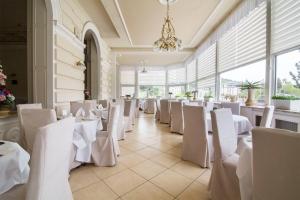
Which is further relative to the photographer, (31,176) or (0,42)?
(0,42)

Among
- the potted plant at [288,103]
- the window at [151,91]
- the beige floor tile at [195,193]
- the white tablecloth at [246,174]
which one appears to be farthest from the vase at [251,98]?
the window at [151,91]

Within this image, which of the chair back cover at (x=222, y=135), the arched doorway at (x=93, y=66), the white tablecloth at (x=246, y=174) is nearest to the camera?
the white tablecloth at (x=246, y=174)

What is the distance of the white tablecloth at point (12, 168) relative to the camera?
947mm

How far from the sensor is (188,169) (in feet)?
7.59

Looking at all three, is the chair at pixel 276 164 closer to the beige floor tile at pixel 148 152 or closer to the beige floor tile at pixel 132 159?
the beige floor tile at pixel 132 159

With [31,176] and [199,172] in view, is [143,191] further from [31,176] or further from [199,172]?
[31,176]

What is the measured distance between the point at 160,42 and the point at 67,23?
2.09 meters

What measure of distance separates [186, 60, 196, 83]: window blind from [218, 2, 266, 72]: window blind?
10.1 ft

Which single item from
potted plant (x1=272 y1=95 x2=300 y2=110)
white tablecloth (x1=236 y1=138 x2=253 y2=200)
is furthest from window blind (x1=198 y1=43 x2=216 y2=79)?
white tablecloth (x1=236 y1=138 x2=253 y2=200)

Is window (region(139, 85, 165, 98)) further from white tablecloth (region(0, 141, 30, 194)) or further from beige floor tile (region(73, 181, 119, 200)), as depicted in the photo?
white tablecloth (region(0, 141, 30, 194))

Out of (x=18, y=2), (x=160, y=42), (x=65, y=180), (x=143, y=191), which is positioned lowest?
(x=143, y=191)

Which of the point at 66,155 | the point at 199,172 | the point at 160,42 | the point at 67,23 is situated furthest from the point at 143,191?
the point at 67,23

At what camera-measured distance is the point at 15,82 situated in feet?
14.6

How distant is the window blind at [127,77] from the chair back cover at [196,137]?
886cm
